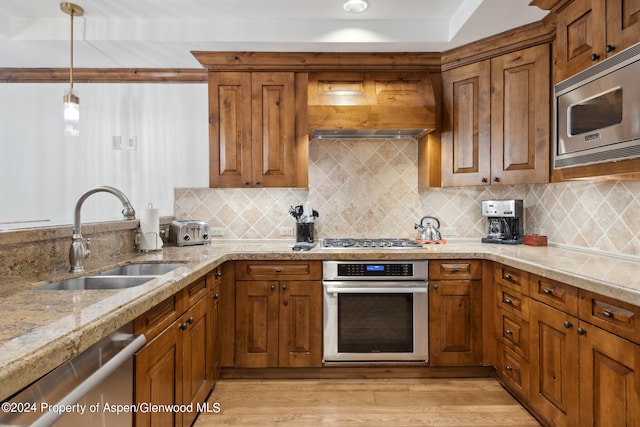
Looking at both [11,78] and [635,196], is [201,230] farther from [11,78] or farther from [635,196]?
[635,196]

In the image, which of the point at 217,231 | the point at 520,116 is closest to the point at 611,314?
the point at 520,116

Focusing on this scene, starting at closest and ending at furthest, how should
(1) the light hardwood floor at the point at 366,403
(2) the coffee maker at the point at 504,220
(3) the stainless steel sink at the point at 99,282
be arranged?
(3) the stainless steel sink at the point at 99,282 < (1) the light hardwood floor at the point at 366,403 < (2) the coffee maker at the point at 504,220

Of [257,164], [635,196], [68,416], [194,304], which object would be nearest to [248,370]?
[194,304]

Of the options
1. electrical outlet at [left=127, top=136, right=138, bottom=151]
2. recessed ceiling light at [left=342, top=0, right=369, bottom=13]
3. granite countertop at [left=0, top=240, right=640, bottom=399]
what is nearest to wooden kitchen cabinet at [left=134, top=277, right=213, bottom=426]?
granite countertop at [left=0, top=240, right=640, bottom=399]

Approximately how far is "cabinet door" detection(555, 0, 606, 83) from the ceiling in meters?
0.38

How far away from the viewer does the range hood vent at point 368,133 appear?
274 centimetres

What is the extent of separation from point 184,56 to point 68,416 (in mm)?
2552

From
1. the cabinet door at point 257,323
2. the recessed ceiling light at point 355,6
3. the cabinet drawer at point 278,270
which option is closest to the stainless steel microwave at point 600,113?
the recessed ceiling light at point 355,6

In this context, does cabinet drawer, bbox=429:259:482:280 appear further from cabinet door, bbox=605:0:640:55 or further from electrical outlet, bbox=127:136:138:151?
electrical outlet, bbox=127:136:138:151

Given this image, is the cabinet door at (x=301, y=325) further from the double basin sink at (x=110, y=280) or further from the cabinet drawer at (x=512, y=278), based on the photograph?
the cabinet drawer at (x=512, y=278)

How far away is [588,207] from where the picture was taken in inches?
91.8

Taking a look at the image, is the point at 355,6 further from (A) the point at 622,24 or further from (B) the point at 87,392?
(B) the point at 87,392

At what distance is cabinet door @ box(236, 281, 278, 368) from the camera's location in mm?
2457

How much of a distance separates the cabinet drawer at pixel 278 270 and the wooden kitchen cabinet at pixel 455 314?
32.3 inches
